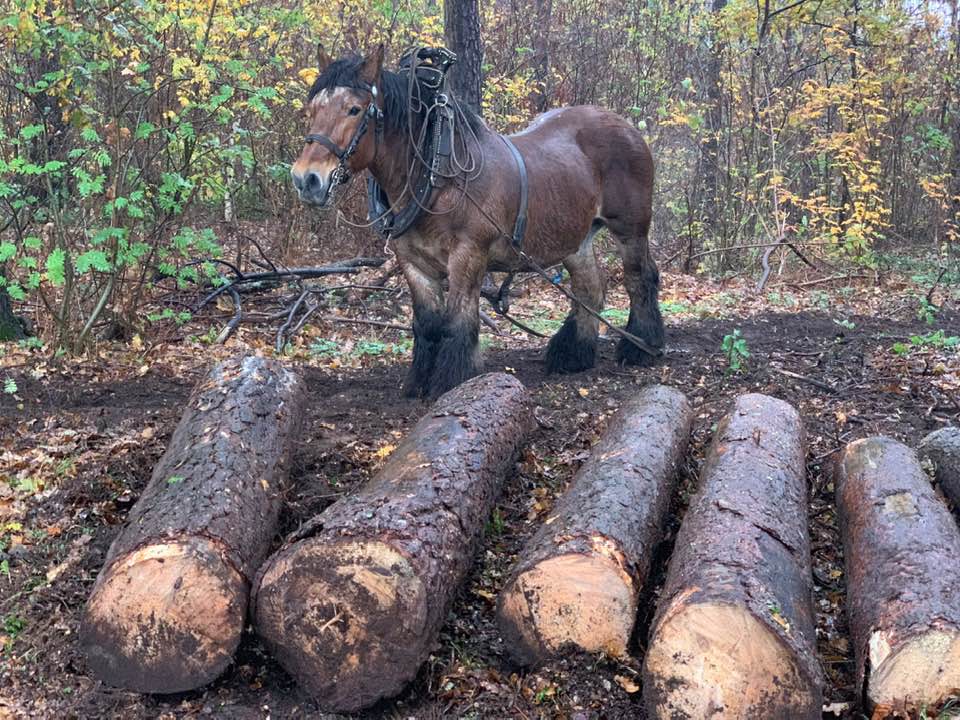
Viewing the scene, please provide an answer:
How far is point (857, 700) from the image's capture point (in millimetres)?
2920

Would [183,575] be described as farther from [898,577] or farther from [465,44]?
[465,44]

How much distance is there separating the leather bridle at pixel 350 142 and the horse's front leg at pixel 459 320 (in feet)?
2.99

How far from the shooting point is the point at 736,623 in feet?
9.02

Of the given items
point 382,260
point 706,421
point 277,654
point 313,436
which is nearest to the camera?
point 277,654

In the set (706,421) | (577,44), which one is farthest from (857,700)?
(577,44)

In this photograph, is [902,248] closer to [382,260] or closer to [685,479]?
[382,260]

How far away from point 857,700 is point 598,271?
4498 millimetres

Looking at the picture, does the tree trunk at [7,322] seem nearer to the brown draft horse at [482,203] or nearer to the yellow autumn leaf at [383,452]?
the brown draft horse at [482,203]

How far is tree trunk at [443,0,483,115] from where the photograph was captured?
27.8 ft

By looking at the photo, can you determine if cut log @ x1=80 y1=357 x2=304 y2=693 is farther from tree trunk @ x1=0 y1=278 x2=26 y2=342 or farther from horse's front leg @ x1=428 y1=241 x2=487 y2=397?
tree trunk @ x1=0 y1=278 x2=26 y2=342

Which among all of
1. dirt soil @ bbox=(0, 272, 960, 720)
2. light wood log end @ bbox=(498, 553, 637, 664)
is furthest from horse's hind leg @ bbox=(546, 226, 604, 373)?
light wood log end @ bbox=(498, 553, 637, 664)

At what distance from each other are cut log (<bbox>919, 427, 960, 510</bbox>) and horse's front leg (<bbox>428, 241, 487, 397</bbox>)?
8.93 feet

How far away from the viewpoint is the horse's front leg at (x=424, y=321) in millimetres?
5664

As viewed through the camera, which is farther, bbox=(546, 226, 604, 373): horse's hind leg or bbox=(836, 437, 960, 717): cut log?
bbox=(546, 226, 604, 373): horse's hind leg
